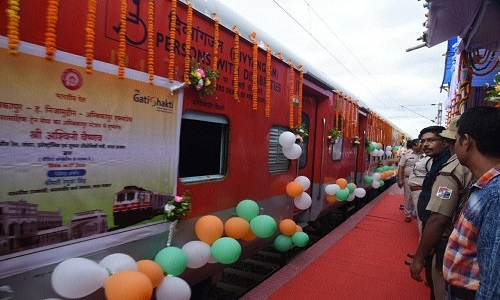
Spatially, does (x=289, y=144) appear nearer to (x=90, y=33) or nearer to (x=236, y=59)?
(x=236, y=59)

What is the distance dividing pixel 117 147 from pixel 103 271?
75 centimetres

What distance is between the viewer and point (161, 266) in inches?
97.0

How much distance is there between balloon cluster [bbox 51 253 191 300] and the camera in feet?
5.93

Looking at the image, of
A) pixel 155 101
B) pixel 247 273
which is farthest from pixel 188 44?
pixel 247 273

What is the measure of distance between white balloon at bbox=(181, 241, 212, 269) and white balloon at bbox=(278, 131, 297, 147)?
183 centimetres

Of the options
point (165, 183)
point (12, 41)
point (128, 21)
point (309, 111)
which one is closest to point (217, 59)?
point (128, 21)

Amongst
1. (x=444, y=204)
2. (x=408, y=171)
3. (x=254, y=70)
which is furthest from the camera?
(x=408, y=171)

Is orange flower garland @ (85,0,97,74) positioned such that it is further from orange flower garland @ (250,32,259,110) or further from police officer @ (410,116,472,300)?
police officer @ (410,116,472,300)

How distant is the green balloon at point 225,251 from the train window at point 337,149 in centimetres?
430

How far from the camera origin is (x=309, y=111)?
19.5 ft

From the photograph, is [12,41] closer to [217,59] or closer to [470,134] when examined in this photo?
[217,59]

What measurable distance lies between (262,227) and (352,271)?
165cm

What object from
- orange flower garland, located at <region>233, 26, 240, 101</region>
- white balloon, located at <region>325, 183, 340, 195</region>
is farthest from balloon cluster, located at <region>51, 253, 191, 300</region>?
white balloon, located at <region>325, 183, 340, 195</region>

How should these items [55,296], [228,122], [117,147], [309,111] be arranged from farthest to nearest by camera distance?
[309,111]
[228,122]
[117,147]
[55,296]
